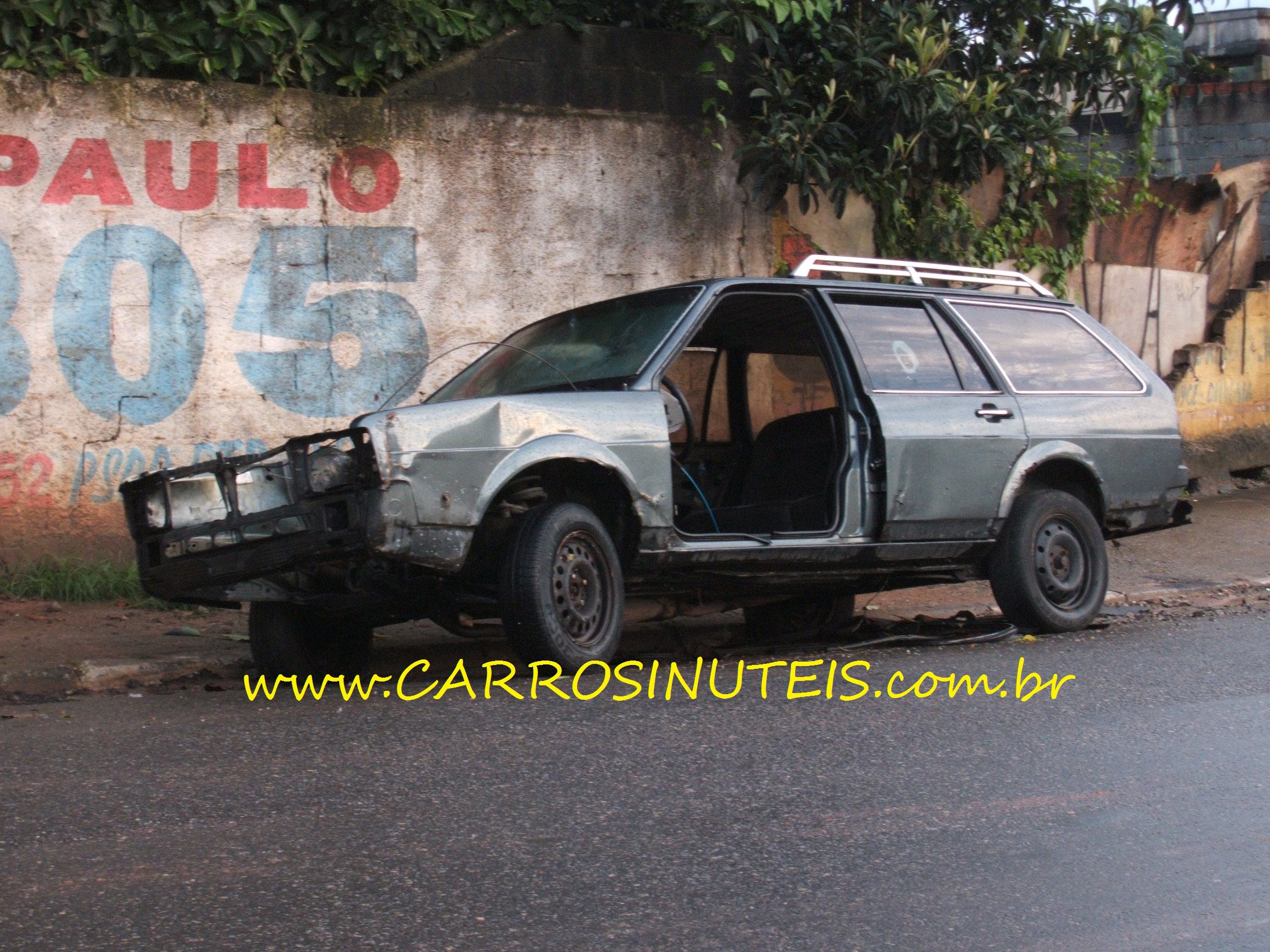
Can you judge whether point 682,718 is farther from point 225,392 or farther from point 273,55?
point 273,55

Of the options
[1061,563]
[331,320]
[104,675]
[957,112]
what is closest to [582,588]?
[104,675]

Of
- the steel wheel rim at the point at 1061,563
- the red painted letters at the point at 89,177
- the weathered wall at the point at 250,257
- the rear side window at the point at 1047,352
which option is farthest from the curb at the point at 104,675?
the rear side window at the point at 1047,352

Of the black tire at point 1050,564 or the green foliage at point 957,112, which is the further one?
the green foliage at point 957,112

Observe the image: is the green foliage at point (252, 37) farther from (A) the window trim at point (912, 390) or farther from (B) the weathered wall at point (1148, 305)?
(B) the weathered wall at point (1148, 305)

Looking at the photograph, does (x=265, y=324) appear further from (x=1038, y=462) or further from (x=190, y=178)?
(x=1038, y=462)

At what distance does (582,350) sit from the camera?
19.8 feet

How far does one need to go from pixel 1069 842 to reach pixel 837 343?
3308 mm

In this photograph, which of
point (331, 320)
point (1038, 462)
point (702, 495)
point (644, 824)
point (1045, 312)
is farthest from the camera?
point (331, 320)

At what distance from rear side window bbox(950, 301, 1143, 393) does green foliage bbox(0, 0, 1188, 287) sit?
103 inches

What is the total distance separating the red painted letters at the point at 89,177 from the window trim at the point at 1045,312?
14.9 feet

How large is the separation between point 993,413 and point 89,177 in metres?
5.00

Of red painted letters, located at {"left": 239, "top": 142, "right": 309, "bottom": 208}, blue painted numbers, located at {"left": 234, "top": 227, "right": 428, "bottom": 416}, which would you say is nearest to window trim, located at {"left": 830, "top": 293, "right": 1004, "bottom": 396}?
blue painted numbers, located at {"left": 234, "top": 227, "right": 428, "bottom": 416}

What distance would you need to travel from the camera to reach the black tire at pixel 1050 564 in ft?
21.5

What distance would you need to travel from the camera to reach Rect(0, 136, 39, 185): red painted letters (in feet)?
24.9
